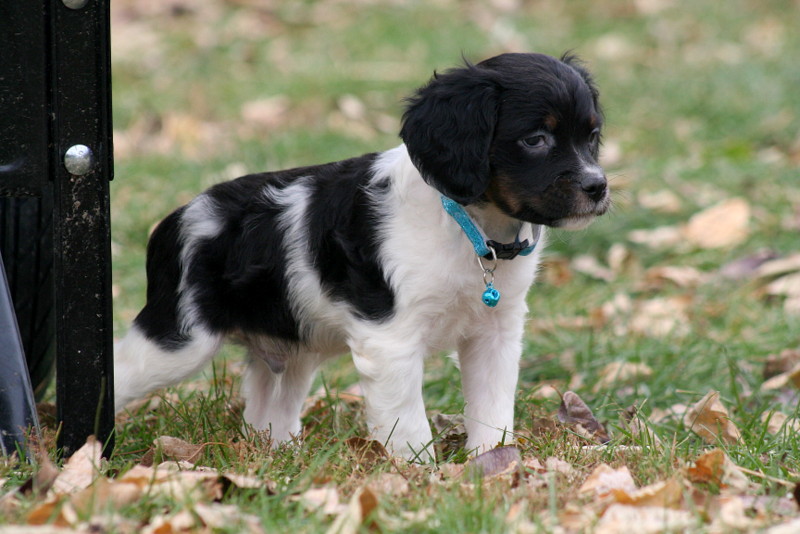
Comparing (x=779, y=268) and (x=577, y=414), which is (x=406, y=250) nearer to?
(x=577, y=414)

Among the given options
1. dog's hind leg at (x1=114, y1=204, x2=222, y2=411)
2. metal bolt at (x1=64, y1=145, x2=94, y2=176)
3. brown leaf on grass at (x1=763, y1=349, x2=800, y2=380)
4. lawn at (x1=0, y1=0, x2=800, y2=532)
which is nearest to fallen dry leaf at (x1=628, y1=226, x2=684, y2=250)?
lawn at (x1=0, y1=0, x2=800, y2=532)

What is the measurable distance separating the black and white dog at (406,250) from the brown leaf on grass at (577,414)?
0.30 metres

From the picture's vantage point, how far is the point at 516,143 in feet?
10.1

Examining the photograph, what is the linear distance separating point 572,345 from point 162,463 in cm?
225

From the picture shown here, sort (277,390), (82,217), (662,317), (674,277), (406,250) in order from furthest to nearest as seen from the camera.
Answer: (674,277), (662,317), (277,390), (406,250), (82,217)

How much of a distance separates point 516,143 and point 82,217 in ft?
3.92

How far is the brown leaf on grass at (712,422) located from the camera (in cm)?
328

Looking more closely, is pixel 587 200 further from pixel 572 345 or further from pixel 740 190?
pixel 740 190

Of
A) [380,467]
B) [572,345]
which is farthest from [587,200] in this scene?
[572,345]

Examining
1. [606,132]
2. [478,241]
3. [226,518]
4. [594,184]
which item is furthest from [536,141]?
[606,132]

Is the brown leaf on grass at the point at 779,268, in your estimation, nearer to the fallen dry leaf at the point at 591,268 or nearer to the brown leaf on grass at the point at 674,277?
the brown leaf on grass at the point at 674,277

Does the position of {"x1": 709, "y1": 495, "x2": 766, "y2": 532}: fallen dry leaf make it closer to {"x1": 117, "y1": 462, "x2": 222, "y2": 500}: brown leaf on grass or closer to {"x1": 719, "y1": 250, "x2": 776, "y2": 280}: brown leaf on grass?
{"x1": 117, "y1": 462, "x2": 222, "y2": 500}: brown leaf on grass

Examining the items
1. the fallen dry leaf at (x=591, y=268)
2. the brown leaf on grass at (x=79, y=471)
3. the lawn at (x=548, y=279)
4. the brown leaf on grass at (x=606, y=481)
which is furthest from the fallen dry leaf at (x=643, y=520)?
the fallen dry leaf at (x=591, y=268)

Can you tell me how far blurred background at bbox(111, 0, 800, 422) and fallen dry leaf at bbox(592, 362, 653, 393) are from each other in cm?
4
